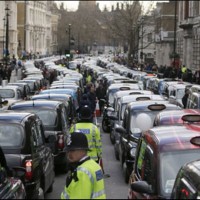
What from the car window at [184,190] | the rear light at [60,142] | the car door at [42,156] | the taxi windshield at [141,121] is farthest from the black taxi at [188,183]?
the taxi windshield at [141,121]

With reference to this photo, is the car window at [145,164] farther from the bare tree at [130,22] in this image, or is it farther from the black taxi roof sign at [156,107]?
the bare tree at [130,22]

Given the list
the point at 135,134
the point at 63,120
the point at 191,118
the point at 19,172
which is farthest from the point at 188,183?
the point at 63,120

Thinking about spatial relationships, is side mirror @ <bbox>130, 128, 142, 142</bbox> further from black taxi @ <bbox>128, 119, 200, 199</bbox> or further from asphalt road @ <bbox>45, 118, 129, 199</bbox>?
black taxi @ <bbox>128, 119, 200, 199</bbox>

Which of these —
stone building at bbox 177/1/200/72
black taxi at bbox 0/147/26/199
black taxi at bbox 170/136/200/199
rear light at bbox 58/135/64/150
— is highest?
stone building at bbox 177/1/200/72

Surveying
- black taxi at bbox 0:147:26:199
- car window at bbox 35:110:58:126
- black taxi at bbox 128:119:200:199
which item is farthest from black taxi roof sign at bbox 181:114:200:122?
black taxi at bbox 0:147:26:199

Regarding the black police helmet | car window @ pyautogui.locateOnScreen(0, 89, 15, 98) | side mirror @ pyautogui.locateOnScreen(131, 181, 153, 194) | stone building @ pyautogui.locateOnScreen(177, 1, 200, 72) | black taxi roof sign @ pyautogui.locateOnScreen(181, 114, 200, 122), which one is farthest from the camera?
stone building @ pyautogui.locateOnScreen(177, 1, 200, 72)

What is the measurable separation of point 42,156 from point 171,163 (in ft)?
10.7

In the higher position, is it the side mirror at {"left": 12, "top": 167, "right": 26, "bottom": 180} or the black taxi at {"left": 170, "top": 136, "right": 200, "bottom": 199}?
the black taxi at {"left": 170, "top": 136, "right": 200, "bottom": 199}

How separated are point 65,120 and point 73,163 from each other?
30.4 feet

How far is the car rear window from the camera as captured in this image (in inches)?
435

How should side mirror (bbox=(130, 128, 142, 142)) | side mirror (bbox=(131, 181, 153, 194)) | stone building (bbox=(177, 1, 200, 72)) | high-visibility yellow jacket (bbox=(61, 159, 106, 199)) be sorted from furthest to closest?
stone building (bbox=(177, 1, 200, 72))
side mirror (bbox=(130, 128, 142, 142))
side mirror (bbox=(131, 181, 153, 194))
high-visibility yellow jacket (bbox=(61, 159, 106, 199))

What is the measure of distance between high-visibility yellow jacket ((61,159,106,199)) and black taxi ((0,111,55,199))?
12.5 ft

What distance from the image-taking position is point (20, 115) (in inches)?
458

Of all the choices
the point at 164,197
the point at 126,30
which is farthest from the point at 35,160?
the point at 126,30
